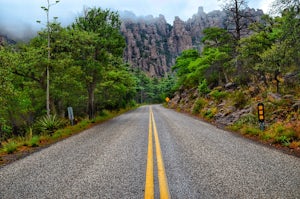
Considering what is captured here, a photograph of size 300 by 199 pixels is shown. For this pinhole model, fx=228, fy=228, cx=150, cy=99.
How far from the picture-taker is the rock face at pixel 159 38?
149375mm

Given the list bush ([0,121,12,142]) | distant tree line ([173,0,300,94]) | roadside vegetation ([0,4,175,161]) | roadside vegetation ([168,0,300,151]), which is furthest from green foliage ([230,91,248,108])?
bush ([0,121,12,142])

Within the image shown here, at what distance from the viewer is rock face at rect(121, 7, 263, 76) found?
149375mm

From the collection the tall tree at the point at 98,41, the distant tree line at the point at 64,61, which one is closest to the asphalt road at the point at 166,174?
the distant tree line at the point at 64,61

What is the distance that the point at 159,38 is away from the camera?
534ft

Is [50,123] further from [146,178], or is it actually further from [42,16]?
[146,178]

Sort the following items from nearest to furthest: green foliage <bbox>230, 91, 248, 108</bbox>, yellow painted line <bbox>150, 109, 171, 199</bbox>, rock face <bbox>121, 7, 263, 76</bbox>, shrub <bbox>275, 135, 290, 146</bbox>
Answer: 1. yellow painted line <bbox>150, 109, 171, 199</bbox>
2. shrub <bbox>275, 135, 290, 146</bbox>
3. green foliage <bbox>230, 91, 248, 108</bbox>
4. rock face <bbox>121, 7, 263, 76</bbox>

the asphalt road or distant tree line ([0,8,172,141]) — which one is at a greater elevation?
distant tree line ([0,8,172,141])

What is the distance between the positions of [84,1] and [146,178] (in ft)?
50.7

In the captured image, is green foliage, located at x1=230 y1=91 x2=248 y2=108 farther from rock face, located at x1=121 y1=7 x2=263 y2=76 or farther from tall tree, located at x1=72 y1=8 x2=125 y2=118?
rock face, located at x1=121 y1=7 x2=263 y2=76

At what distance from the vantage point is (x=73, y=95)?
2238cm

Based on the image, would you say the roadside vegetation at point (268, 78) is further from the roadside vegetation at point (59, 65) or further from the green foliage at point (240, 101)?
the roadside vegetation at point (59, 65)

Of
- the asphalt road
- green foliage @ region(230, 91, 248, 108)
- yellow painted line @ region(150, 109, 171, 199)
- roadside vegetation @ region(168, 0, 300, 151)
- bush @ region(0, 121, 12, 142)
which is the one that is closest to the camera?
yellow painted line @ region(150, 109, 171, 199)

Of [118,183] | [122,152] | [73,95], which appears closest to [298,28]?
[122,152]

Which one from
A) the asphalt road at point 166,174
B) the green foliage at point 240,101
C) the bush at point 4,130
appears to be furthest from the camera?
the bush at point 4,130
